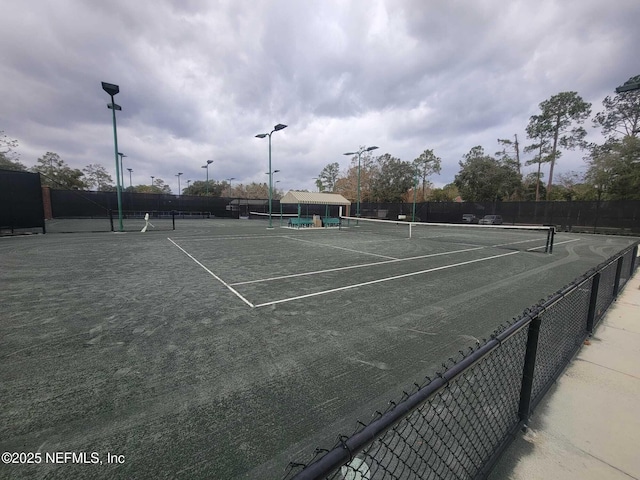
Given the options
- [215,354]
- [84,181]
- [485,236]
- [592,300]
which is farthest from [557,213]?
[84,181]

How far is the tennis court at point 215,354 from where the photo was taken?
85.4 inches

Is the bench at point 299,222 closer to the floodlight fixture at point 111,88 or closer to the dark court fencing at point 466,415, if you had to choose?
the floodlight fixture at point 111,88

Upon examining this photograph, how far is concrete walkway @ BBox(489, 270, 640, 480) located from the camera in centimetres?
207

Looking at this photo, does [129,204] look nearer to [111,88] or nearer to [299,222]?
Result: [111,88]

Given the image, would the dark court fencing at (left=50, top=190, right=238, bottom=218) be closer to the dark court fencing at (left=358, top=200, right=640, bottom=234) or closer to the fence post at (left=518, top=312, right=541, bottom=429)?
the dark court fencing at (left=358, top=200, right=640, bottom=234)

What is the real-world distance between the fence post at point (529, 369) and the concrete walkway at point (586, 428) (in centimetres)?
15

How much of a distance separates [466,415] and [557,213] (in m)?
33.7

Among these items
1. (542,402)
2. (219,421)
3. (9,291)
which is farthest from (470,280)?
(9,291)

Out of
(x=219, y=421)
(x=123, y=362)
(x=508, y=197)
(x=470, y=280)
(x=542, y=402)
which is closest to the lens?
(x=219, y=421)

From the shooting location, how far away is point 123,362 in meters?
3.24

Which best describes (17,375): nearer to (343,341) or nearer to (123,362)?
(123,362)

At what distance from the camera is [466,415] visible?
2.21 metres

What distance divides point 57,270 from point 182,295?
464 cm

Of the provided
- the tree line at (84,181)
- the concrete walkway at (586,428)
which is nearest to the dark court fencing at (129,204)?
the tree line at (84,181)
